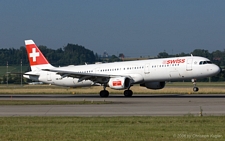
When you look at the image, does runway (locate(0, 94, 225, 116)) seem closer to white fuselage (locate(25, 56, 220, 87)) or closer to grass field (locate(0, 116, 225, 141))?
grass field (locate(0, 116, 225, 141))

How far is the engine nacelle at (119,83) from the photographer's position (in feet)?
152

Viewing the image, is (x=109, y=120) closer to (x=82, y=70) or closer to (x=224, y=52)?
(x=82, y=70)

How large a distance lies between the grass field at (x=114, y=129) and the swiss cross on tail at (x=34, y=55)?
32066mm

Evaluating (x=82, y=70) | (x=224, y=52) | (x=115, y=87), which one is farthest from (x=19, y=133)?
(x=224, y=52)

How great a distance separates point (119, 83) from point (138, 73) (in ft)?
7.59

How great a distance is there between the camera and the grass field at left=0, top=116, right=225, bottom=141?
16.5m

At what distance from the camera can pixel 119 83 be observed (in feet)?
152

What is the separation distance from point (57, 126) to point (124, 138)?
15.9ft

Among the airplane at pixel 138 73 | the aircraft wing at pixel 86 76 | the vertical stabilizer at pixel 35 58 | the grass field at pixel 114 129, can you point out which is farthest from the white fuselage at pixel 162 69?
the grass field at pixel 114 129

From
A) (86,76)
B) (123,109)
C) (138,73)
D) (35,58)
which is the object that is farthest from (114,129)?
(35,58)

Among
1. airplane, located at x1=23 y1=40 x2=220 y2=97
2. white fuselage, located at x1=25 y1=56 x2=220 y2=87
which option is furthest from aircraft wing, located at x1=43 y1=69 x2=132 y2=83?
white fuselage, located at x1=25 y1=56 x2=220 y2=87

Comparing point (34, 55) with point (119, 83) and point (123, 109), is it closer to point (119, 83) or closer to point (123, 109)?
point (119, 83)

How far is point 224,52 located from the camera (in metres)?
175

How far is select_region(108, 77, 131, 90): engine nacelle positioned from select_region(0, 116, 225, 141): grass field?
22804 mm
